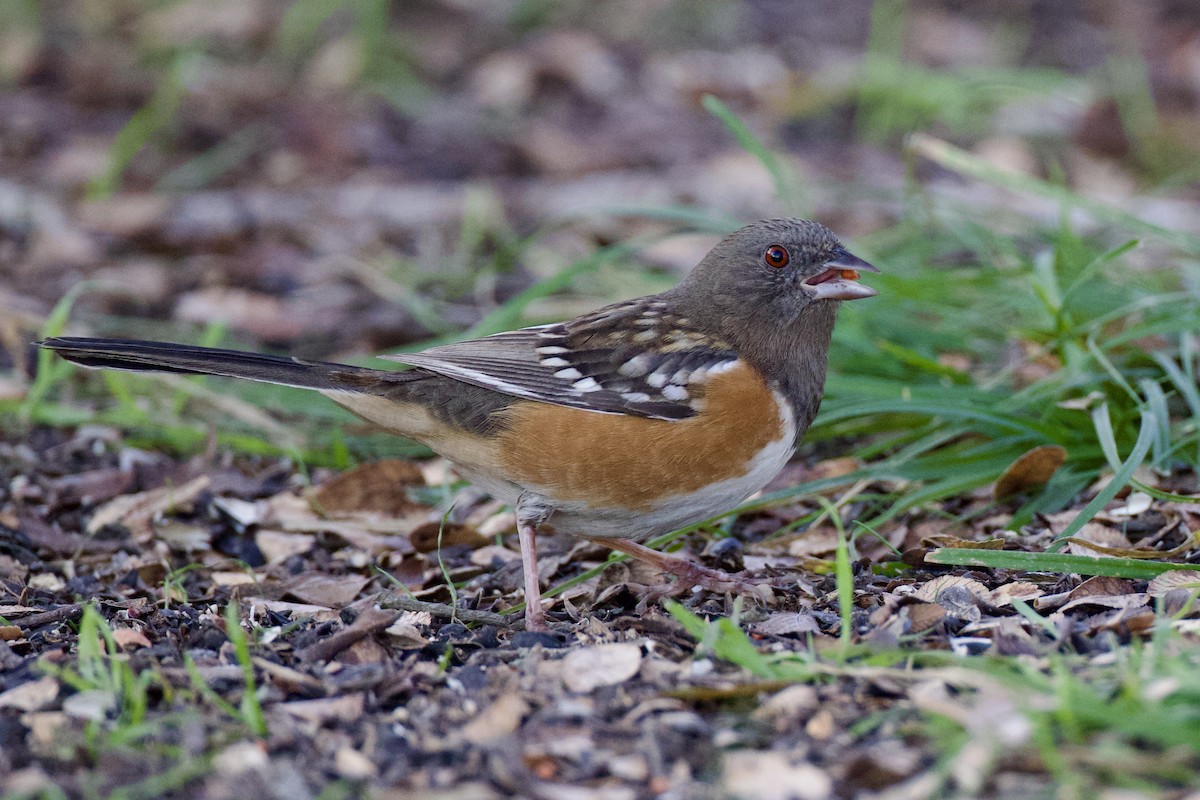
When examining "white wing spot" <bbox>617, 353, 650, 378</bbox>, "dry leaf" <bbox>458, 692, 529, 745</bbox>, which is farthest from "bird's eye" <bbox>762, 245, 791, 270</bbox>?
"dry leaf" <bbox>458, 692, 529, 745</bbox>

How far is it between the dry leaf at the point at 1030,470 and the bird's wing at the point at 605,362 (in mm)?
845

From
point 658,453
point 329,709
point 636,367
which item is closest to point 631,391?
point 636,367

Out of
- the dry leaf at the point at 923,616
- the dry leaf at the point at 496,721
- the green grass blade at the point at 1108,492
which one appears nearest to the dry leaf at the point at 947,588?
the dry leaf at the point at 923,616

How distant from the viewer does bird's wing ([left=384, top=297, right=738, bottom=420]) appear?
3113 mm

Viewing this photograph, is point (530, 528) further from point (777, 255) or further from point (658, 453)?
point (777, 255)

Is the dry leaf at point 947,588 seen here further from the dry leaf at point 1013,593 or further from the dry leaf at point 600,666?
the dry leaf at point 600,666

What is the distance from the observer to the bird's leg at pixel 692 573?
9.93ft

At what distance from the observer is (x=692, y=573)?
318 centimetres

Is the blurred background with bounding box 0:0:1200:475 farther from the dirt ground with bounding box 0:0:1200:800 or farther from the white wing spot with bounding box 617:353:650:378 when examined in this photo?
the white wing spot with bounding box 617:353:650:378

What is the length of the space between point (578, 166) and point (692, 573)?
381cm

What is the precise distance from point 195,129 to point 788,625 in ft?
16.5

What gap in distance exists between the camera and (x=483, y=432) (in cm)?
321

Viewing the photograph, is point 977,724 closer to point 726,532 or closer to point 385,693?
point 385,693

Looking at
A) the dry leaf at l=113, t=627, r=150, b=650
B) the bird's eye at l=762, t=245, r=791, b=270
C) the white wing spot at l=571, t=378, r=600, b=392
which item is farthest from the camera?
the bird's eye at l=762, t=245, r=791, b=270
